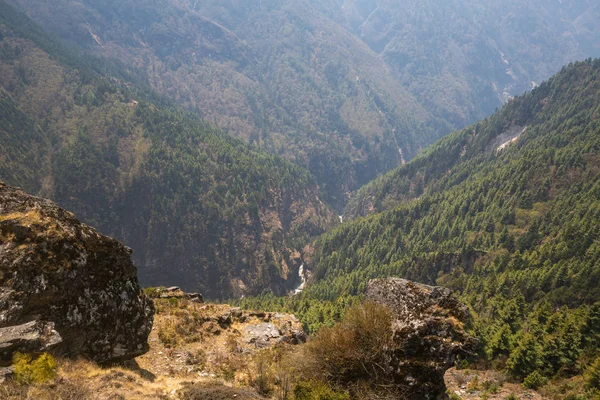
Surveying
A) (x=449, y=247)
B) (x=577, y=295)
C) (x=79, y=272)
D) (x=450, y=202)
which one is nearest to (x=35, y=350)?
(x=79, y=272)

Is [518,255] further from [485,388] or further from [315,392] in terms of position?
[315,392]

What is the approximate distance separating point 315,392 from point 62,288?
1554 centimetres

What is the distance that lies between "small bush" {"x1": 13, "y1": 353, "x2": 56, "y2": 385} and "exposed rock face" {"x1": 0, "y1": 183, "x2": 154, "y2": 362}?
34.4 inches

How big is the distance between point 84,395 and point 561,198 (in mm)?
189771

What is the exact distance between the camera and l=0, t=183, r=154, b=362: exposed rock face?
17359 mm

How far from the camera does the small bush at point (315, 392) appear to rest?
17.7 meters

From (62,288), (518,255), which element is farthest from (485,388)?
(518,255)

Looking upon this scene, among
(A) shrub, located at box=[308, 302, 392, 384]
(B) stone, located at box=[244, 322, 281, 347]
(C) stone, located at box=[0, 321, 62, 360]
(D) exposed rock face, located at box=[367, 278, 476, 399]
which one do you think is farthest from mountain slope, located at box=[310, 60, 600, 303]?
(C) stone, located at box=[0, 321, 62, 360]

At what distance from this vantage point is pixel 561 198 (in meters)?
153

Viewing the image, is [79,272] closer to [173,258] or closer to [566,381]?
[566,381]

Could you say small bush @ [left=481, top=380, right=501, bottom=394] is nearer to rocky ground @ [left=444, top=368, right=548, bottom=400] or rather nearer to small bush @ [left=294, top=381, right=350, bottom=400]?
rocky ground @ [left=444, top=368, right=548, bottom=400]

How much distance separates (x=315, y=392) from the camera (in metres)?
17.9

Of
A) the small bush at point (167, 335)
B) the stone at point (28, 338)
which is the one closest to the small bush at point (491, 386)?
the small bush at point (167, 335)

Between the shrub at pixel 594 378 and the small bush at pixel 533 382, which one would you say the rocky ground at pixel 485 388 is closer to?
the small bush at pixel 533 382
